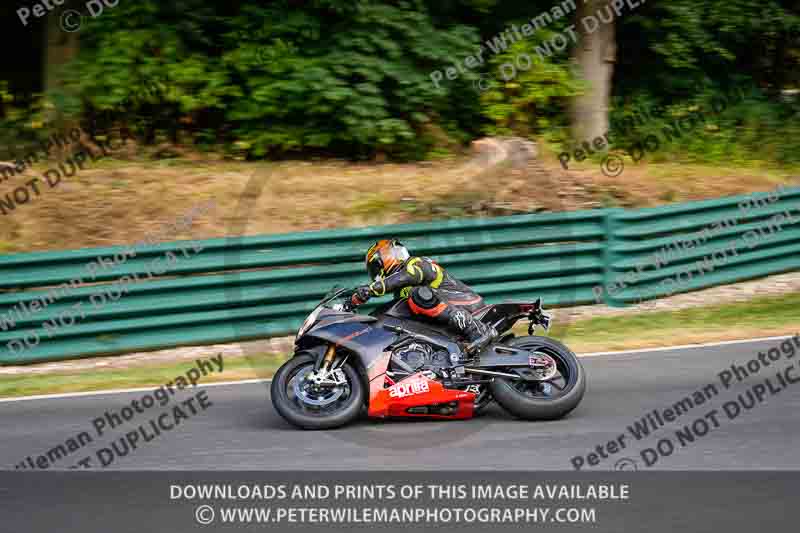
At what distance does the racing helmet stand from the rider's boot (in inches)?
22.7

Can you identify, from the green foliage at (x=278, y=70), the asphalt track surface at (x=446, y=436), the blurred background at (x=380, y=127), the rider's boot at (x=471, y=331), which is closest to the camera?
the asphalt track surface at (x=446, y=436)

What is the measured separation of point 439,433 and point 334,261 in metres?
4.24

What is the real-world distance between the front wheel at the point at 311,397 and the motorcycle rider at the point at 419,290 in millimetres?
608

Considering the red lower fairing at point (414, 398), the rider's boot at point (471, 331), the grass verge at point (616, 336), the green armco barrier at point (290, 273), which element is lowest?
the grass verge at point (616, 336)

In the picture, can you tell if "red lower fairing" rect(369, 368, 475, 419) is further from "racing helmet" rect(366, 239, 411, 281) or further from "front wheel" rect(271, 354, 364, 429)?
"racing helmet" rect(366, 239, 411, 281)

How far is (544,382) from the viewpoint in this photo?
312 inches

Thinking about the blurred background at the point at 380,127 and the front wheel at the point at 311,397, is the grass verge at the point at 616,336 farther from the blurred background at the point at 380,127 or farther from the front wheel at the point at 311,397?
the front wheel at the point at 311,397

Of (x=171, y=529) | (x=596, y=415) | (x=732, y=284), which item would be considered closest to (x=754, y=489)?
(x=596, y=415)

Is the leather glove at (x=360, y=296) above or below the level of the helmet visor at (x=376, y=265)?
below

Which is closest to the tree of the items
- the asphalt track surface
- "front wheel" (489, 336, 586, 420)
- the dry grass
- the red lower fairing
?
the dry grass

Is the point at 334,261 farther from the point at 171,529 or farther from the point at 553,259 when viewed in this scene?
the point at 171,529

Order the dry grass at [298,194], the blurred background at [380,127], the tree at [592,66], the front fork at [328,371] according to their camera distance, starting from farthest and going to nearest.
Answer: the tree at [592,66], the dry grass at [298,194], the blurred background at [380,127], the front fork at [328,371]

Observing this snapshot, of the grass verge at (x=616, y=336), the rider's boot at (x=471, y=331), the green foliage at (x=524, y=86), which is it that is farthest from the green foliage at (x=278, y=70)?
the rider's boot at (x=471, y=331)

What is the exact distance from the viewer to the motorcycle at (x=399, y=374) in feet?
25.2
